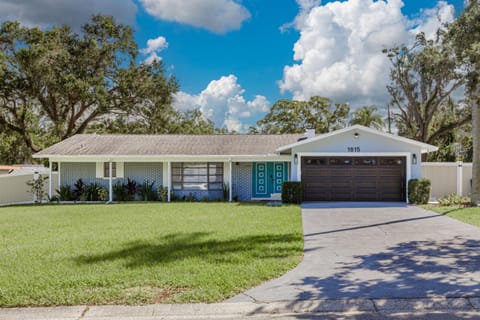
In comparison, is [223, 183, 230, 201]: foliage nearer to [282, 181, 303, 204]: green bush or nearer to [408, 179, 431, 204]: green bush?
[282, 181, 303, 204]: green bush

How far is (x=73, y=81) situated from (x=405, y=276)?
85.7 feet

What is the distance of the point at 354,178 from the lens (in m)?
18.5

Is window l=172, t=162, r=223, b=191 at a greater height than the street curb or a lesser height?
greater

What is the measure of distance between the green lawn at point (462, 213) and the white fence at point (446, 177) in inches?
204

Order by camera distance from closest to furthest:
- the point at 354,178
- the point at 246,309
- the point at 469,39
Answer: the point at 246,309
the point at 469,39
the point at 354,178

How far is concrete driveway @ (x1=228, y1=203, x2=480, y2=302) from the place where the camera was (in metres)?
5.49

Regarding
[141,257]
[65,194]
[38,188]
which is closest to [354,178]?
[141,257]

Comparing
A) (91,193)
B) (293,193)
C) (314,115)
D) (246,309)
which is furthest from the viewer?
(314,115)

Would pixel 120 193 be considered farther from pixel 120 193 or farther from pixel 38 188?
pixel 38 188

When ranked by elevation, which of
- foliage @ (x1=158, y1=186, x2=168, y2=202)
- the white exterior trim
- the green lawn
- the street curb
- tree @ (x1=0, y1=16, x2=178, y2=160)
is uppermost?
tree @ (x1=0, y1=16, x2=178, y2=160)

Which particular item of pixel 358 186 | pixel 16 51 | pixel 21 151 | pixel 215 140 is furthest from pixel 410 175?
pixel 21 151

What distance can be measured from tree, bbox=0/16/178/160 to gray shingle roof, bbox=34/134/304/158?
22.4 ft

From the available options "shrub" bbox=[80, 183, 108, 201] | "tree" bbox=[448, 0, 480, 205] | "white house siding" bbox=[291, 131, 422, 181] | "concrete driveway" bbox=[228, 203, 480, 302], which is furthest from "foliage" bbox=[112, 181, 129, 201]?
"tree" bbox=[448, 0, 480, 205]

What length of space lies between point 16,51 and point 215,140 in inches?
625
